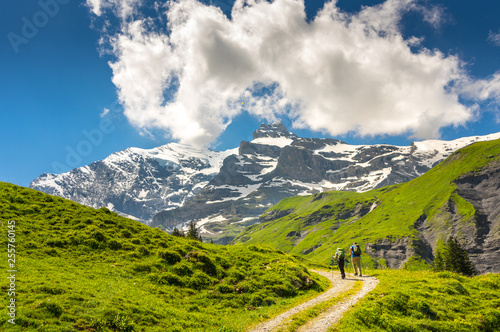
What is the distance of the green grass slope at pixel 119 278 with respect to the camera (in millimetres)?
16141

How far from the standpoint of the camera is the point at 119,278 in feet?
76.0

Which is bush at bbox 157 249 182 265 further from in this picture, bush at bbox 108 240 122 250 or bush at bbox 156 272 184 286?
bush at bbox 108 240 122 250

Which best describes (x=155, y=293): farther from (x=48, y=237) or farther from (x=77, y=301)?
(x=48, y=237)

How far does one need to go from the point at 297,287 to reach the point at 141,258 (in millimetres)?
16831

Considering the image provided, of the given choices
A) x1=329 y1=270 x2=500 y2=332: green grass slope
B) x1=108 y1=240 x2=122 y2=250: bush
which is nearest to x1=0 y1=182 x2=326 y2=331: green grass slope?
x1=108 y1=240 x2=122 y2=250: bush

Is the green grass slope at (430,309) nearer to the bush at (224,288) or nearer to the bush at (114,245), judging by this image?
the bush at (224,288)

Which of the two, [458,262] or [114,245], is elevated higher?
[114,245]

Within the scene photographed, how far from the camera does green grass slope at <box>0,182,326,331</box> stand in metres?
16.1

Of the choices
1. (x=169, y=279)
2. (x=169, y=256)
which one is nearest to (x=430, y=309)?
(x=169, y=279)

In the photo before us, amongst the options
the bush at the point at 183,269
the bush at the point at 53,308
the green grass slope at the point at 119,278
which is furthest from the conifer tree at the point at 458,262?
the bush at the point at 53,308

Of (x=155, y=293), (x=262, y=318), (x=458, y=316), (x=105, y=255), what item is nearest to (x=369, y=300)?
(x=458, y=316)

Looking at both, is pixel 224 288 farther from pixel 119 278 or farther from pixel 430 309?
pixel 430 309

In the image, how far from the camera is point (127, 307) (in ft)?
58.5

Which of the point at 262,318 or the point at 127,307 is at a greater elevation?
the point at 127,307
